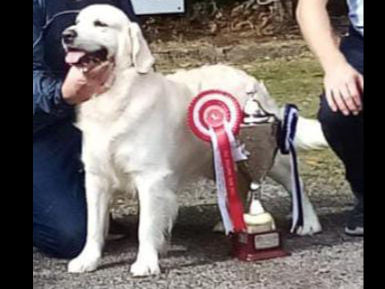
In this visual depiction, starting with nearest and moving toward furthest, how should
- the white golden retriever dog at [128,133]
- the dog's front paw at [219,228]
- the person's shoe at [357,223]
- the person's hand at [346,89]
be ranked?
the person's hand at [346,89]
the white golden retriever dog at [128,133]
the person's shoe at [357,223]
the dog's front paw at [219,228]

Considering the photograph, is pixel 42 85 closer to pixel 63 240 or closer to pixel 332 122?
pixel 63 240

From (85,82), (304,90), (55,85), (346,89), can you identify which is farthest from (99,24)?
(304,90)

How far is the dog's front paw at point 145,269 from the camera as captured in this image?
319 centimetres

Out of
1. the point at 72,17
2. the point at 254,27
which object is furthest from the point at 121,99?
the point at 254,27

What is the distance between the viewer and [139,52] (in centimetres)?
325

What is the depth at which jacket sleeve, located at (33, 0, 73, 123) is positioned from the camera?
3408mm

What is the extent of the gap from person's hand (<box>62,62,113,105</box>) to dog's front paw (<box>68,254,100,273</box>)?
1.45ft

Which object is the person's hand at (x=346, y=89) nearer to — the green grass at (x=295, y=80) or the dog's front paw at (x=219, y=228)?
the dog's front paw at (x=219, y=228)

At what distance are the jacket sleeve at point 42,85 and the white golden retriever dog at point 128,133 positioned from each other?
0.13 metres

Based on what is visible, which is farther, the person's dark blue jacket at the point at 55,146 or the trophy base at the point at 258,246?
the person's dark blue jacket at the point at 55,146

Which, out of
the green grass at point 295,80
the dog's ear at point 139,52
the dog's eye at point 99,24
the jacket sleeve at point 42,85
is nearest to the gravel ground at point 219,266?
the jacket sleeve at point 42,85

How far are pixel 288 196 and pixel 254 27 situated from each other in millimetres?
5434

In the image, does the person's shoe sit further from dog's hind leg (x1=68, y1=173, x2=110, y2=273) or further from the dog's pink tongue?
the dog's pink tongue
